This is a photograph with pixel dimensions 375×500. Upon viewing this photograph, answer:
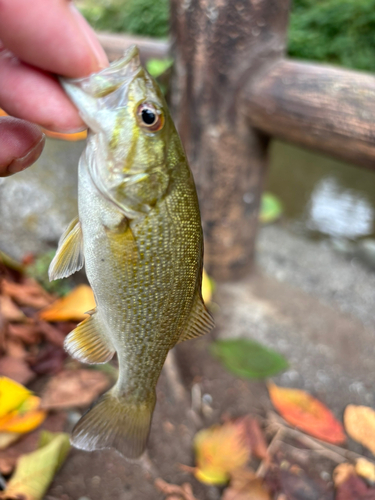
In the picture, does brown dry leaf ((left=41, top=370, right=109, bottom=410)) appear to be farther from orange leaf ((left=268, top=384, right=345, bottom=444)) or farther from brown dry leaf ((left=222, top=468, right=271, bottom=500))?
orange leaf ((left=268, top=384, right=345, bottom=444))

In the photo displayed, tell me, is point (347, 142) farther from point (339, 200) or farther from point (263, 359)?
point (339, 200)

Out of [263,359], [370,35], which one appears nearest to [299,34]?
[370,35]

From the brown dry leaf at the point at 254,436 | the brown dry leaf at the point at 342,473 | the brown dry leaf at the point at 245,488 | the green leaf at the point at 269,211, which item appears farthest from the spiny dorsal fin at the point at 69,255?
the green leaf at the point at 269,211

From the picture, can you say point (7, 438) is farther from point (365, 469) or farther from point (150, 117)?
point (365, 469)

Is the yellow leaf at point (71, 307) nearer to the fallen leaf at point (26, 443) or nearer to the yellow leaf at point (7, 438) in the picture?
the fallen leaf at point (26, 443)

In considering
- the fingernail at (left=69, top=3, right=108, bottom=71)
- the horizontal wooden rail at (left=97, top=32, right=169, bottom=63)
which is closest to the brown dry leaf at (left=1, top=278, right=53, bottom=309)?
the fingernail at (left=69, top=3, right=108, bottom=71)

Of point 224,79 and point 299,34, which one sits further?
point 299,34

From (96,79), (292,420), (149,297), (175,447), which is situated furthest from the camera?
(292,420)
